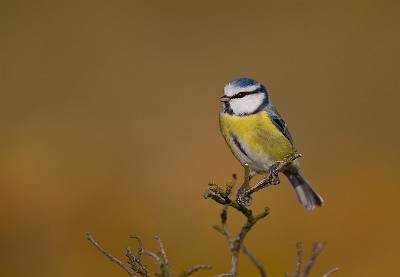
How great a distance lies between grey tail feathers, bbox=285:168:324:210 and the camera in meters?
2.91

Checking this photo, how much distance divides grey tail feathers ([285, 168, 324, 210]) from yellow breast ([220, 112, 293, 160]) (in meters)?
0.46

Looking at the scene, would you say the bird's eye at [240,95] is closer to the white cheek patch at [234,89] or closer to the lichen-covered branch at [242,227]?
the white cheek patch at [234,89]

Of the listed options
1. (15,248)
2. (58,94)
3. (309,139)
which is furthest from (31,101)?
(309,139)

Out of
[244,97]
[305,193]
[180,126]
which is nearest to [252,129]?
[244,97]

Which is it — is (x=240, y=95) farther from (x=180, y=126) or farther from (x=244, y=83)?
(x=180, y=126)

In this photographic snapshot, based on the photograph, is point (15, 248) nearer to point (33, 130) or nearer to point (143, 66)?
point (33, 130)

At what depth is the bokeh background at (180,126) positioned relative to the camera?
13.9 feet

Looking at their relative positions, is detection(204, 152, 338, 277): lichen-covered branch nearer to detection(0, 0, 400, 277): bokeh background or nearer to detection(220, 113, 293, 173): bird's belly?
detection(220, 113, 293, 173): bird's belly

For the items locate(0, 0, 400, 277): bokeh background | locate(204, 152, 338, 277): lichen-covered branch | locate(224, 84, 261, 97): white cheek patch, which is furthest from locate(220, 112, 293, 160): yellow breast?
locate(0, 0, 400, 277): bokeh background

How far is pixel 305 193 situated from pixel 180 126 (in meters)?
2.94

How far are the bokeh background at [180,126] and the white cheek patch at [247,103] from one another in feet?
4.45

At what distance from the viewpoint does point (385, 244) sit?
4.32 m

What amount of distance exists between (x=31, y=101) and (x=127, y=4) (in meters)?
1.86

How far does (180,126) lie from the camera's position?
228 inches
